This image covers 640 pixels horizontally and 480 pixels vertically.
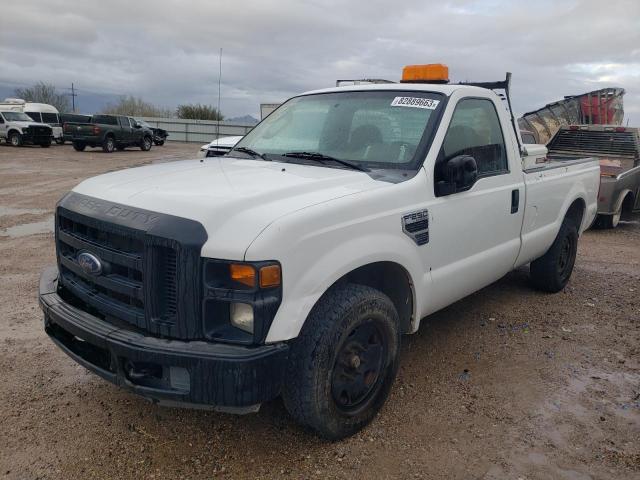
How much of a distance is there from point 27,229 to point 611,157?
9.86m

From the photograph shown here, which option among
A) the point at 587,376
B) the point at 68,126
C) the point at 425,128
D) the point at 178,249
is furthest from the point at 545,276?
the point at 68,126

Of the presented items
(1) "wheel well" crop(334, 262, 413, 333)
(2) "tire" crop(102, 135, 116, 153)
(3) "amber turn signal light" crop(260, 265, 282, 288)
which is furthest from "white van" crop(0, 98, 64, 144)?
(3) "amber turn signal light" crop(260, 265, 282, 288)

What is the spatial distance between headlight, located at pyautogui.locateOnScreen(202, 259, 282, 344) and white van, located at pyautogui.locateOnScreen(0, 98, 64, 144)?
29.9 meters

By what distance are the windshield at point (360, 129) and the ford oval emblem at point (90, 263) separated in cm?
145

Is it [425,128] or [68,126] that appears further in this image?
[68,126]

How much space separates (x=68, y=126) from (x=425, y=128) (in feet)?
79.0

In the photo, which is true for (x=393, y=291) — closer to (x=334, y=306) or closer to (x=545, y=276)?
(x=334, y=306)

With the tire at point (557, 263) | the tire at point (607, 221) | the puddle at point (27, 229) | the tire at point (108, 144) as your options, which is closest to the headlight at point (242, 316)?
the tire at point (557, 263)

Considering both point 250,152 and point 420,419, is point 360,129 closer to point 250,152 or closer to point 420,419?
point 250,152

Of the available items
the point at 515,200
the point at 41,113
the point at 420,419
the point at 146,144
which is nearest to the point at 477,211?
the point at 515,200

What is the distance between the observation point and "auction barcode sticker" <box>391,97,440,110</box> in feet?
11.7

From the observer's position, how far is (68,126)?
78.8 feet

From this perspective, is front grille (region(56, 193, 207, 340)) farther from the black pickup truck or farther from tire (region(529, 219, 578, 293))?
the black pickup truck

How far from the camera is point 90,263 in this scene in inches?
106
